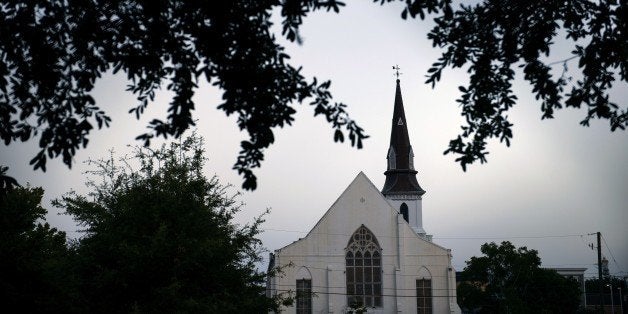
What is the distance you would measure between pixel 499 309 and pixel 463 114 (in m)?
44.1

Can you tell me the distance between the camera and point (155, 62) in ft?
22.9

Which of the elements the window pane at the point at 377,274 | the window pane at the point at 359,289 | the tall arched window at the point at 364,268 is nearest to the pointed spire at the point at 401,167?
the tall arched window at the point at 364,268

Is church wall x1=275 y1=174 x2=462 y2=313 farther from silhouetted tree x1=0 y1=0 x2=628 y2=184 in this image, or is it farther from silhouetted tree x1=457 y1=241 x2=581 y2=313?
silhouetted tree x1=0 y1=0 x2=628 y2=184

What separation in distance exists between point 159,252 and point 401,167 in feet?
139

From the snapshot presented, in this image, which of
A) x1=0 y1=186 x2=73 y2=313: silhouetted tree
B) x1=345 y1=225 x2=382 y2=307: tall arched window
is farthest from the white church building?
x1=0 y1=186 x2=73 y2=313: silhouetted tree

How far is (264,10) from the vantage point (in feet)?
22.7

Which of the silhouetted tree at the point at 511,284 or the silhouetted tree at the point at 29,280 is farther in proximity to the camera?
the silhouetted tree at the point at 511,284

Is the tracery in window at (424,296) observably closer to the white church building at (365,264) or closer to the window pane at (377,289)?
the white church building at (365,264)

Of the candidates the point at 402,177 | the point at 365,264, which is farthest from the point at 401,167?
the point at 365,264

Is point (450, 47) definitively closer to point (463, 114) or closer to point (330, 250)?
point (463, 114)

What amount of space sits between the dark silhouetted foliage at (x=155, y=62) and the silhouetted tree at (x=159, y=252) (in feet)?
26.2

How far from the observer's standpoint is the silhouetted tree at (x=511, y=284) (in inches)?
1954

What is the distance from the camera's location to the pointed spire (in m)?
55.7

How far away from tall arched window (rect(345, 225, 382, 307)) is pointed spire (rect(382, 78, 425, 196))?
45.8 feet
